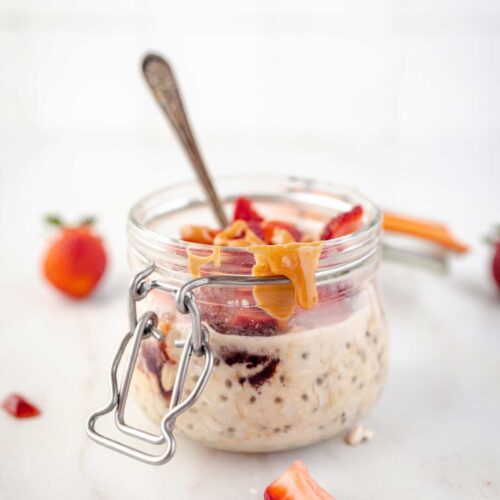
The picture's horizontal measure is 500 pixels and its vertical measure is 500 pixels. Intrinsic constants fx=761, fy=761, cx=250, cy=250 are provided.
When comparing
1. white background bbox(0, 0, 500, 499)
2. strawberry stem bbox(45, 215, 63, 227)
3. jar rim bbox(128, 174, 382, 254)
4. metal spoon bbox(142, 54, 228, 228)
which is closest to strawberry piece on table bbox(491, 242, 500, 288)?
white background bbox(0, 0, 500, 499)

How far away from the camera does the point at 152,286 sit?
2.57 ft

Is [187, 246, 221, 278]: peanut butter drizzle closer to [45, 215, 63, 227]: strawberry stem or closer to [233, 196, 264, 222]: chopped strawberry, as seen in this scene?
[233, 196, 264, 222]: chopped strawberry

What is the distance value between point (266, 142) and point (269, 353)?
5.81 ft

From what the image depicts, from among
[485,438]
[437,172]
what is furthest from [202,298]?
[437,172]

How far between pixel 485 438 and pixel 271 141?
1710mm

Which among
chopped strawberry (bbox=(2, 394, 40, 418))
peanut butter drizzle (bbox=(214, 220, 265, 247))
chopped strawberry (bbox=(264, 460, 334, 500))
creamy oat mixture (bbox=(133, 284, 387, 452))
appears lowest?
chopped strawberry (bbox=(2, 394, 40, 418))

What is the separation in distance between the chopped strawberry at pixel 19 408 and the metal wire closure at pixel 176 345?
232 millimetres

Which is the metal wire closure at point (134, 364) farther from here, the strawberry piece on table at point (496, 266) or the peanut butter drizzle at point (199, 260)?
the strawberry piece on table at point (496, 266)

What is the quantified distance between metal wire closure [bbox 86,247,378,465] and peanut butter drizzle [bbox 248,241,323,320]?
1 centimetres

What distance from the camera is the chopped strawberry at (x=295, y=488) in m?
0.78

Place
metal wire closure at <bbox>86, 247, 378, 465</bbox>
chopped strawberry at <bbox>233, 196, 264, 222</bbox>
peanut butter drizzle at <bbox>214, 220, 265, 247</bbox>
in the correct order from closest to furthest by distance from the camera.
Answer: metal wire closure at <bbox>86, 247, 378, 465</bbox> → peanut butter drizzle at <bbox>214, 220, 265, 247</bbox> → chopped strawberry at <bbox>233, 196, 264, 222</bbox>

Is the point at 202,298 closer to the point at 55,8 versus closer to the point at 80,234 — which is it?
the point at 80,234

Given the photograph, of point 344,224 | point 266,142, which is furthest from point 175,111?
point 266,142

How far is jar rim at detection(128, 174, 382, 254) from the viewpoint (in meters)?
0.82
